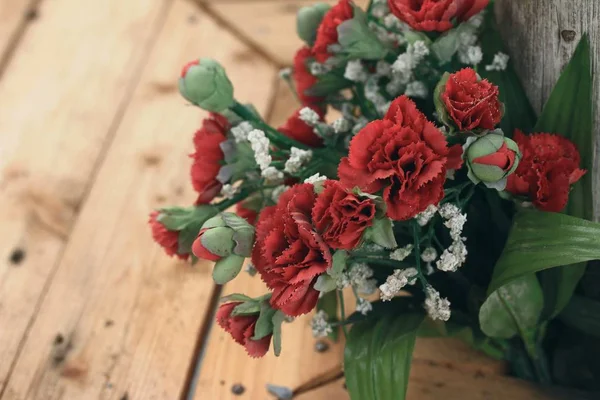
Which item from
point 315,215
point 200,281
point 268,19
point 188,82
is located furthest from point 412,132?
point 268,19

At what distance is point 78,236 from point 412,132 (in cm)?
51

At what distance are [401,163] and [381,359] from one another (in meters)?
0.18

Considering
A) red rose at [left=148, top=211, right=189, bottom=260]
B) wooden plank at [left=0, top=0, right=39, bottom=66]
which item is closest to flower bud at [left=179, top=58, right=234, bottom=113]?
red rose at [left=148, top=211, right=189, bottom=260]

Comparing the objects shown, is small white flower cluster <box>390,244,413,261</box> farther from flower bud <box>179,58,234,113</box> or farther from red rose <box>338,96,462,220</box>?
flower bud <box>179,58,234,113</box>

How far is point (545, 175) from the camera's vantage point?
1.85 ft

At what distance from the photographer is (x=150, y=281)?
2.69 ft

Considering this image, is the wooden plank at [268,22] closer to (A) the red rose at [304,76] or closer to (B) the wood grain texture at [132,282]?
(B) the wood grain texture at [132,282]

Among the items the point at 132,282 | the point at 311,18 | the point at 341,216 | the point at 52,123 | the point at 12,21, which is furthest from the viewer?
the point at 12,21

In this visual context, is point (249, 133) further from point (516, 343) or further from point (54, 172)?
point (54, 172)

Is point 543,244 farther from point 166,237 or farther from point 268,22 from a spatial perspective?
point 268,22

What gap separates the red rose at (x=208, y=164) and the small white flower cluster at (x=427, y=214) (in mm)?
175

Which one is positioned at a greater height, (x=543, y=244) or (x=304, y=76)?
(x=304, y=76)

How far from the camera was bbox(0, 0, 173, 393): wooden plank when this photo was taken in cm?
84

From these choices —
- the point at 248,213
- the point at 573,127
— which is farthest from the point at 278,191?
the point at 573,127
